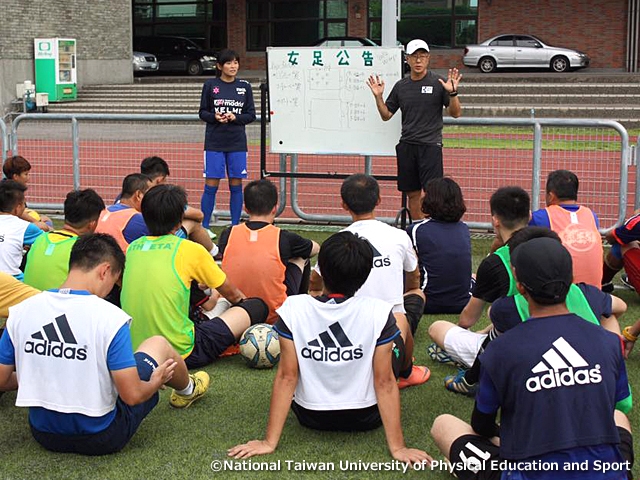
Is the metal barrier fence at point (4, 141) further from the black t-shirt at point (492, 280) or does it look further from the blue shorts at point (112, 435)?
the black t-shirt at point (492, 280)

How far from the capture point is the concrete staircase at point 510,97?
2430 cm

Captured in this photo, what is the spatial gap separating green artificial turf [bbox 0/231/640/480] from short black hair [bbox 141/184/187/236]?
966 mm

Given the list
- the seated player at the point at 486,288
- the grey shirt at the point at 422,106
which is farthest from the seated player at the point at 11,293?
the grey shirt at the point at 422,106

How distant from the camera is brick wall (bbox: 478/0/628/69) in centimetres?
3703

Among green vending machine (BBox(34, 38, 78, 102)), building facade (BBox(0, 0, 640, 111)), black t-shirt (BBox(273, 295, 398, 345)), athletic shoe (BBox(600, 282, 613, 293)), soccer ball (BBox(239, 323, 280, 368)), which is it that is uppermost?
building facade (BBox(0, 0, 640, 111))

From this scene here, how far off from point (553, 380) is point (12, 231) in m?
4.06

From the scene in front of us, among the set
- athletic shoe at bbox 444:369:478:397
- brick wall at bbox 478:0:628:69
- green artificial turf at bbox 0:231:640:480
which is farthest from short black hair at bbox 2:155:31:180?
brick wall at bbox 478:0:628:69

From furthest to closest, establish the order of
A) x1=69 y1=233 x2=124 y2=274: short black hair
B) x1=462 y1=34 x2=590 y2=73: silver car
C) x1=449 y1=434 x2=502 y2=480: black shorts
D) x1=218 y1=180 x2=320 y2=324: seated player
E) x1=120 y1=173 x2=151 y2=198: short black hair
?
x1=462 y1=34 x2=590 y2=73: silver car
x1=120 y1=173 x2=151 y2=198: short black hair
x1=218 y1=180 x2=320 y2=324: seated player
x1=69 y1=233 x2=124 y2=274: short black hair
x1=449 y1=434 x2=502 y2=480: black shorts

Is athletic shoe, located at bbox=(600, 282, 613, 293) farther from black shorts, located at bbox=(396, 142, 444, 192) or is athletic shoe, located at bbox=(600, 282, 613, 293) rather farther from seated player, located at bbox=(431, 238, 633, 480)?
seated player, located at bbox=(431, 238, 633, 480)

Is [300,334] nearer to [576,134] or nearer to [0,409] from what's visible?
[0,409]

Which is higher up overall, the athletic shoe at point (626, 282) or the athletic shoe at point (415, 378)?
the athletic shoe at point (626, 282)

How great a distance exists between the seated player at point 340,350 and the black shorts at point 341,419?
0.36 feet

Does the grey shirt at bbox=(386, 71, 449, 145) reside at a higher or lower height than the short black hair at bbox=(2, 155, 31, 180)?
higher

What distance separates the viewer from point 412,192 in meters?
8.95
